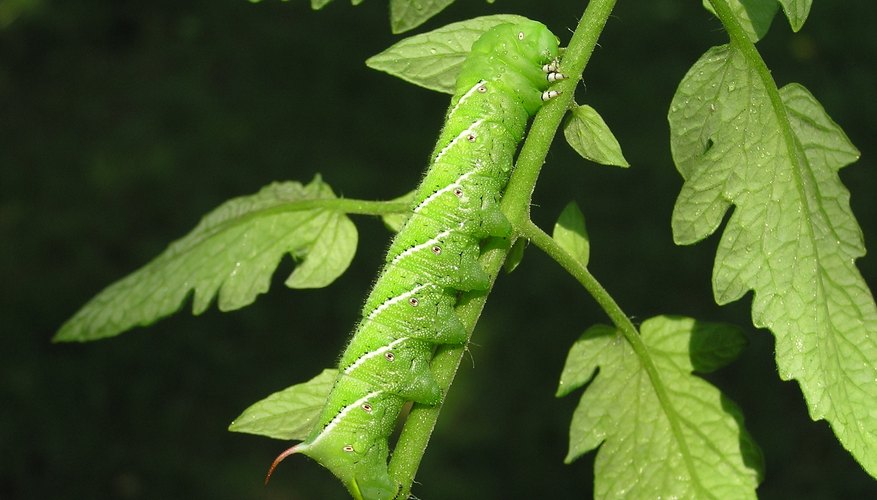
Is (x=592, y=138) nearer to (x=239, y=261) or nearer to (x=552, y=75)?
(x=552, y=75)

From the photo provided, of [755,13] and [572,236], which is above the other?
[755,13]

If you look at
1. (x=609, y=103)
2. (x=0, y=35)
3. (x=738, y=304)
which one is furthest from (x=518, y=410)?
(x=0, y=35)

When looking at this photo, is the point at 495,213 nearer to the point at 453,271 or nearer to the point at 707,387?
the point at 453,271

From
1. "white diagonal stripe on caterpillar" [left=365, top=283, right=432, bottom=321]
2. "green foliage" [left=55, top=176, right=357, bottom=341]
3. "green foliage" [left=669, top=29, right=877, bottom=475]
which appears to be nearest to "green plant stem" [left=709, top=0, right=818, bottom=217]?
"green foliage" [left=669, top=29, right=877, bottom=475]

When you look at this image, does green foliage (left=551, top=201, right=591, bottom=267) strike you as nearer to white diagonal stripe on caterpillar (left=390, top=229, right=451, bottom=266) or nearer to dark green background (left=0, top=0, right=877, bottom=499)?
white diagonal stripe on caterpillar (left=390, top=229, right=451, bottom=266)

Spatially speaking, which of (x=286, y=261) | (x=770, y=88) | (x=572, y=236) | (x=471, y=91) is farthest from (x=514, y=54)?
(x=286, y=261)

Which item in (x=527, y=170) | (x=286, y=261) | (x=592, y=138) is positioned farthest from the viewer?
(x=286, y=261)

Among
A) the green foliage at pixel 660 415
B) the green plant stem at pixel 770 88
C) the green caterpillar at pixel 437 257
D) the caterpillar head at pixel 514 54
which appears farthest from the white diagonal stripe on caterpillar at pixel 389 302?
the green plant stem at pixel 770 88
